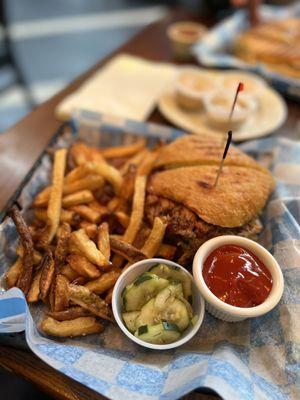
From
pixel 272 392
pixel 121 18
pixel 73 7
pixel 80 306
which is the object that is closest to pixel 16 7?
pixel 73 7

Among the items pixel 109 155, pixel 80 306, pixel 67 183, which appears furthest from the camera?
pixel 109 155

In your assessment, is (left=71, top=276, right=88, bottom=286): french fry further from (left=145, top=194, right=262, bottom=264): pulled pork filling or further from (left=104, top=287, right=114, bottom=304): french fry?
(left=145, top=194, right=262, bottom=264): pulled pork filling

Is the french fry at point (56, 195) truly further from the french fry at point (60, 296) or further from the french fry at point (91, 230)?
the french fry at point (60, 296)

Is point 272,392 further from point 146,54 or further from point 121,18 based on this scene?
point 121,18

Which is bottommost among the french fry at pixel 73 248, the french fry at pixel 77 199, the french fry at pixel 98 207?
the french fry at pixel 98 207

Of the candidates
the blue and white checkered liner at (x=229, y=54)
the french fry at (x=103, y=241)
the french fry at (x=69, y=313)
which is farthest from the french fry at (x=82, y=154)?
the blue and white checkered liner at (x=229, y=54)
